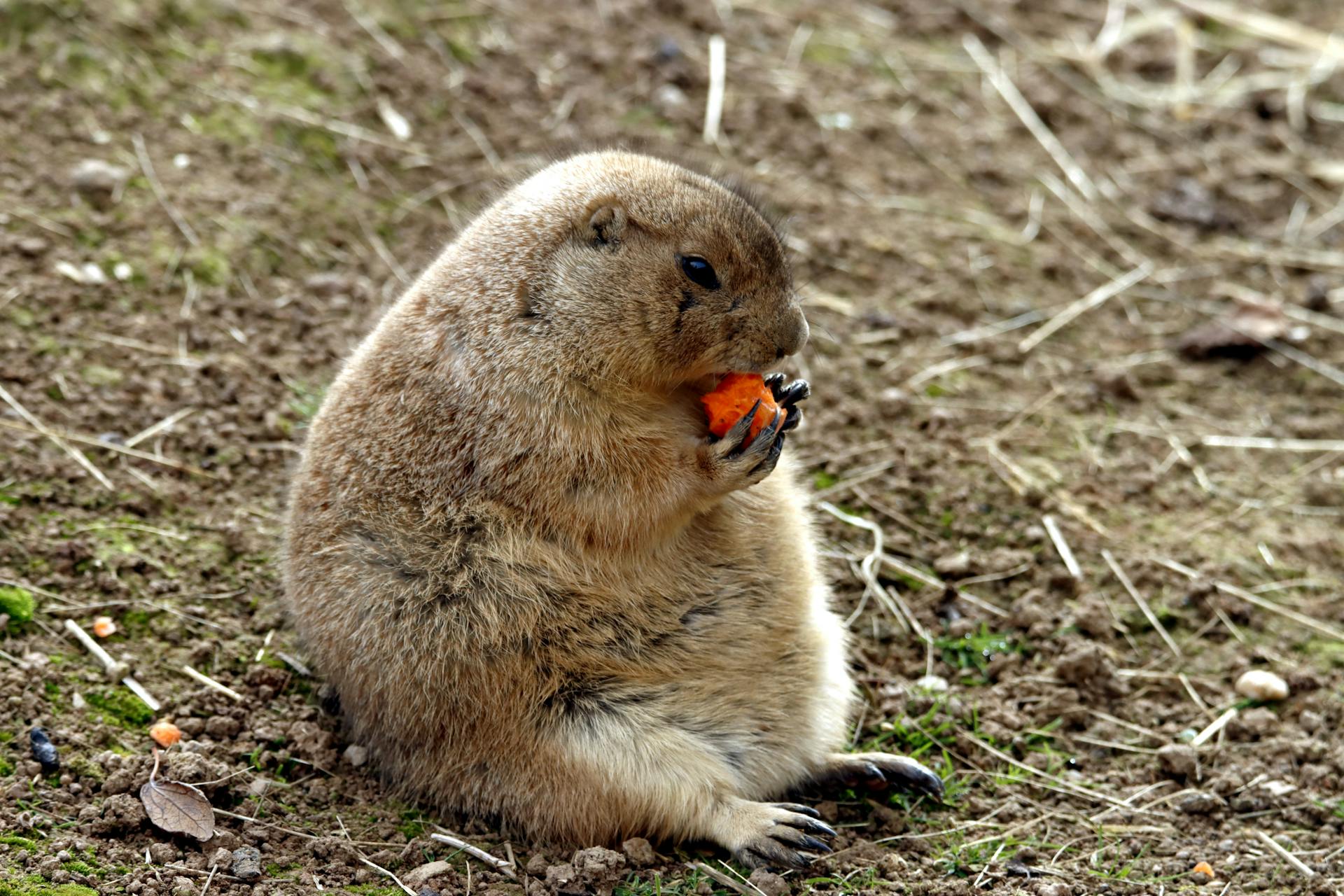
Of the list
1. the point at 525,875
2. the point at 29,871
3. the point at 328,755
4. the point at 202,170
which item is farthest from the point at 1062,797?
the point at 202,170

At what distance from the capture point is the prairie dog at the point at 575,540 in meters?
4.16

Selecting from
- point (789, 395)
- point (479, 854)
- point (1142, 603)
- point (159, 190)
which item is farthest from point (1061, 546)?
point (159, 190)

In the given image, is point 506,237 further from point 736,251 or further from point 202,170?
point 202,170

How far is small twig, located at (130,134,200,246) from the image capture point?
248 inches

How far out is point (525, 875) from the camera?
4098mm

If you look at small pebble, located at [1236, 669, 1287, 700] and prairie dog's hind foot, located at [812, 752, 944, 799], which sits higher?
small pebble, located at [1236, 669, 1287, 700]

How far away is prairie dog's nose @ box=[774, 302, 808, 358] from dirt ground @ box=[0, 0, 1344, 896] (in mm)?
1424

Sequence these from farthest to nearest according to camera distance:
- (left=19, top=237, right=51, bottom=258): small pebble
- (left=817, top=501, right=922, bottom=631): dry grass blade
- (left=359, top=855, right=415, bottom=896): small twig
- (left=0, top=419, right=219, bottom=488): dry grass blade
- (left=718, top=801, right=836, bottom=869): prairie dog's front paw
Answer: (left=19, top=237, right=51, bottom=258): small pebble → (left=817, top=501, right=922, bottom=631): dry grass blade → (left=0, top=419, right=219, bottom=488): dry grass blade → (left=718, top=801, right=836, bottom=869): prairie dog's front paw → (left=359, top=855, right=415, bottom=896): small twig

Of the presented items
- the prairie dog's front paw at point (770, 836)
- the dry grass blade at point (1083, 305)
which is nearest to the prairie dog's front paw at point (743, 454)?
the prairie dog's front paw at point (770, 836)

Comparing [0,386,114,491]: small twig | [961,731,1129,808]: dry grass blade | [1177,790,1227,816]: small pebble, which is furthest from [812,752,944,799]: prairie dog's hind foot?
[0,386,114,491]: small twig

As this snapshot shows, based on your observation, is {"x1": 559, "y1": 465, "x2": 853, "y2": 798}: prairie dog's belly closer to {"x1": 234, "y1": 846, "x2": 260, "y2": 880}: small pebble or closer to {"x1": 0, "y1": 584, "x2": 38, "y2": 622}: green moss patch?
{"x1": 234, "y1": 846, "x2": 260, "y2": 880}: small pebble

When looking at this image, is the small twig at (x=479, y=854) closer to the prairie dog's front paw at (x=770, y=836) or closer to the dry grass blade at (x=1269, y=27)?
the prairie dog's front paw at (x=770, y=836)

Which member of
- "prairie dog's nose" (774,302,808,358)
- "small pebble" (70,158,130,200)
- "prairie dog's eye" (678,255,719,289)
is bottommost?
"small pebble" (70,158,130,200)

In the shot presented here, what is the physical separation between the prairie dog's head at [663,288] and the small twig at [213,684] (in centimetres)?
160
